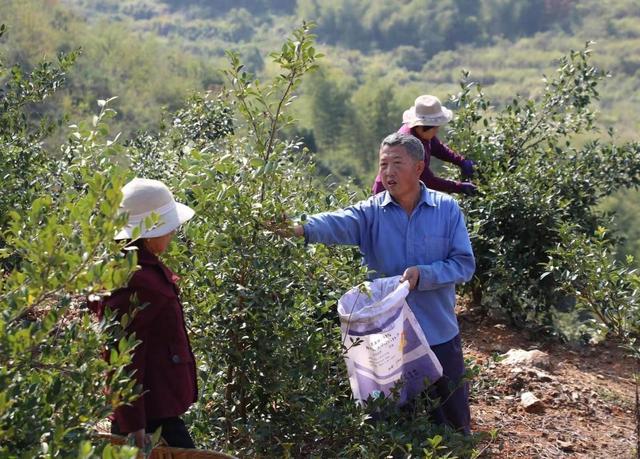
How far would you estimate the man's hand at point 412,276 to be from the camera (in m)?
3.56

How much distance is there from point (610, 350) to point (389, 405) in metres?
3.74

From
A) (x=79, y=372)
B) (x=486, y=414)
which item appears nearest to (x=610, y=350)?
(x=486, y=414)

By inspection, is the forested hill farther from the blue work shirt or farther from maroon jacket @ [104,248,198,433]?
maroon jacket @ [104,248,198,433]

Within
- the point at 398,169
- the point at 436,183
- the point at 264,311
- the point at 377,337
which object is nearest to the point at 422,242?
the point at 398,169

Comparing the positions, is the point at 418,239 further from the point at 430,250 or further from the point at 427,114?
the point at 427,114

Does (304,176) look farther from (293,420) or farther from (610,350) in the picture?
(610,350)

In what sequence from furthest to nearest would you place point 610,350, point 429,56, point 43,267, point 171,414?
1. point 429,56
2. point 610,350
3. point 171,414
4. point 43,267

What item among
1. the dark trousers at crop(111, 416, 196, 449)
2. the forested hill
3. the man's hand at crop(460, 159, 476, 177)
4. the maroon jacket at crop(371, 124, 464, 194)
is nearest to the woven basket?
the dark trousers at crop(111, 416, 196, 449)

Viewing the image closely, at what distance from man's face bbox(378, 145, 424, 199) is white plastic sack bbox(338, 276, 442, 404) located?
398mm

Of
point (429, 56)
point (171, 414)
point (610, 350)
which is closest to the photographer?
point (171, 414)

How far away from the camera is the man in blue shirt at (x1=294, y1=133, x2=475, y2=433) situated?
3.70 meters

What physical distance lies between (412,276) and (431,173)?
6.06 feet

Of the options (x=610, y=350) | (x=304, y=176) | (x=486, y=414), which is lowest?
(x=610, y=350)

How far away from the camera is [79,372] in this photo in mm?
2232
